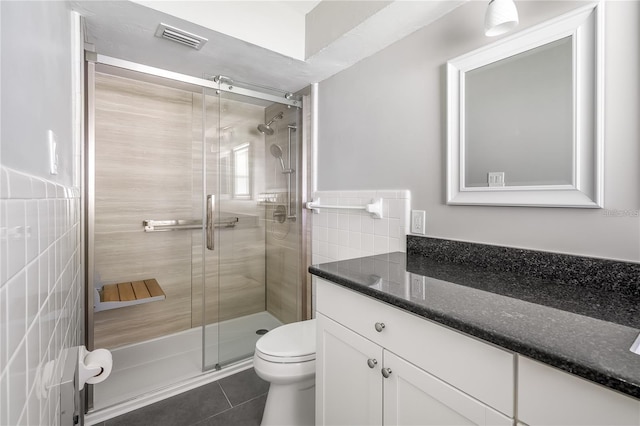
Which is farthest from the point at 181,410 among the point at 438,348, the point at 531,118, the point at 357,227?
the point at 531,118

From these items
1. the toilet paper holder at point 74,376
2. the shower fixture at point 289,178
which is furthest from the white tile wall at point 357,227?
the toilet paper holder at point 74,376

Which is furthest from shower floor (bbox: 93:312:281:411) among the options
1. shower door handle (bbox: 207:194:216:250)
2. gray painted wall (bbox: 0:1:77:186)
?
gray painted wall (bbox: 0:1:77:186)

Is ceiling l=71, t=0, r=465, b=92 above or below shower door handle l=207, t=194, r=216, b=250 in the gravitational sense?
above

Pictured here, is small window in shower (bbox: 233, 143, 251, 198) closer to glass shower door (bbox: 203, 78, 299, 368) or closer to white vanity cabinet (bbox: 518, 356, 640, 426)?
glass shower door (bbox: 203, 78, 299, 368)

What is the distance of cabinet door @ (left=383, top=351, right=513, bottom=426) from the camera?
29.2 inches

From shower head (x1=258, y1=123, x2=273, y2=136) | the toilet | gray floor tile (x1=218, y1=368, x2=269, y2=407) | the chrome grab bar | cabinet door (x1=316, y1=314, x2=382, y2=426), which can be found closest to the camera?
cabinet door (x1=316, y1=314, x2=382, y2=426)

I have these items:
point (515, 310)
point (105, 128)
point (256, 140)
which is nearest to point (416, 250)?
point (515, 310)

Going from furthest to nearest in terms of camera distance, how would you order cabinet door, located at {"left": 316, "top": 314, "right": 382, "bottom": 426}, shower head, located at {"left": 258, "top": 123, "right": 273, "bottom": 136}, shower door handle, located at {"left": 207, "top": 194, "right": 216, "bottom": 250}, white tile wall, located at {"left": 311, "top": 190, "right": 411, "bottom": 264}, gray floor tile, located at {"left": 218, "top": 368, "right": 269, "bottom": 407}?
shower head, located at {"left": 258, "top": 123, "right": 273, "bottom": 136} → shower door handle, located at {"left": 207, "top": 194, "right": 216, "bottom": 250} → gray floor tile, located at {"left": 218, "top": 368, "right": 269, "bottom": 407} → white tile wall, located at {"left": 311, "top": 190, "right": 411, "bottom": 264} → cabinet door, located at {"left": 316, "top": 314, "right": 382, "bottom": 426}

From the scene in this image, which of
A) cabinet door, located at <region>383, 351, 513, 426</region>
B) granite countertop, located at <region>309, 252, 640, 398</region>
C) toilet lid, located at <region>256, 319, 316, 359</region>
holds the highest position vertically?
granite countertop, located at <region>309, 252, 640, 398</region>

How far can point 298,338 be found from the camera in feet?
5.21

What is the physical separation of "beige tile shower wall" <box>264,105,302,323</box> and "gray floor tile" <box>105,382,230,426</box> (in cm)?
70

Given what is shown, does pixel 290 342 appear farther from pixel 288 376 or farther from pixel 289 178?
pixel 289 178

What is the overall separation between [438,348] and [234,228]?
162 centimetres

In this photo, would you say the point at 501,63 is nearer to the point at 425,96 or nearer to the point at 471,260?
the point at 425,96
